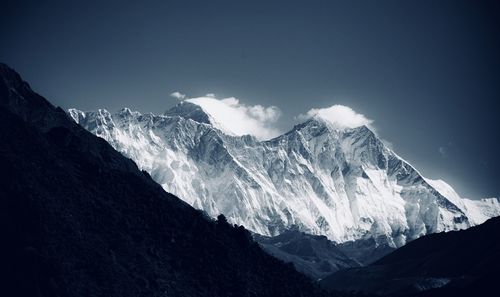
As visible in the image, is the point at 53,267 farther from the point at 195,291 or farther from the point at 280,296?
the point at 280,296

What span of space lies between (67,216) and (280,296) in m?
58.6

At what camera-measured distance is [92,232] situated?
139 meters

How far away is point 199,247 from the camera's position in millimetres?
159000

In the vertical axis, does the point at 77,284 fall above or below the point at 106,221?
below

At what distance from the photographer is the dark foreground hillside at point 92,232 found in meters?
120

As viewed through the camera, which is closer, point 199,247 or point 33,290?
point 33,290

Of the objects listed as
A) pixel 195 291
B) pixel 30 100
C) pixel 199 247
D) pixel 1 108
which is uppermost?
pixel 30 100

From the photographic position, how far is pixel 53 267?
118 metres

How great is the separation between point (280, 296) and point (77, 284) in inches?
2275

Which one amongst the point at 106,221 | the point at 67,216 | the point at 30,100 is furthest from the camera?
the point at 30,100

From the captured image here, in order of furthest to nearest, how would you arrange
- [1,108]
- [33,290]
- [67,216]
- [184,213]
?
[184,213] < [1,108] < [67,216] < [33,290]

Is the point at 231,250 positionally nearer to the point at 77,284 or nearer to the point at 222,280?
the point at 222,280

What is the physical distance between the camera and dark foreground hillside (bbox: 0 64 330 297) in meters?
120

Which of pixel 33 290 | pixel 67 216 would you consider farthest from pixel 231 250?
pixel 33 290
